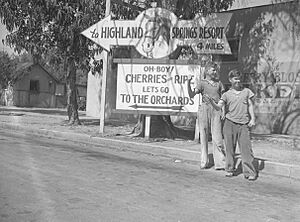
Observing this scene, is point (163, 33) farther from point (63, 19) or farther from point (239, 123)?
point (239, 123)

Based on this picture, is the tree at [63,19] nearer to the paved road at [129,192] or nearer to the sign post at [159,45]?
the sign post at [159,45]

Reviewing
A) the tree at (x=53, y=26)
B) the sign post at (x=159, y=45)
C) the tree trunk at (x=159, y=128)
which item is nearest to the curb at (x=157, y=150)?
the sign post at (x=159, y=45)

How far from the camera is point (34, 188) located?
5.67 m

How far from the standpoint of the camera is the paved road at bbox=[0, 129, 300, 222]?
15.5ft

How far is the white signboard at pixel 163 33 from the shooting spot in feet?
35.5

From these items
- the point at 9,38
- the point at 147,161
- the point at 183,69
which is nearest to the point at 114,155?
the point at 147,161

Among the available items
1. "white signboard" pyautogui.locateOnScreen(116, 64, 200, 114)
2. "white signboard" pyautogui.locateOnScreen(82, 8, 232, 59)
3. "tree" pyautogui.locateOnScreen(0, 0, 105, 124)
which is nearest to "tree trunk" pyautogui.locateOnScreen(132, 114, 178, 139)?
"white signboard" pyautogui.locateOnScreen(116, 64, 200, 114)

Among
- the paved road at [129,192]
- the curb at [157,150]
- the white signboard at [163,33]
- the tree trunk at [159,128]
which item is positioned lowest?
the paved road at [129,192]

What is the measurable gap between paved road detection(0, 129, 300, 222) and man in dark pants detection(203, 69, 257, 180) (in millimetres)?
280

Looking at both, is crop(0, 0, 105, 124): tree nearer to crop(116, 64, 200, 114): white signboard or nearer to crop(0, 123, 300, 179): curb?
crop(0, 123, 300, 179): curb

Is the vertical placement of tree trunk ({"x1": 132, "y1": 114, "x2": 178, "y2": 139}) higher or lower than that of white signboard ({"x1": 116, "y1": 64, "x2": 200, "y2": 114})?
lower

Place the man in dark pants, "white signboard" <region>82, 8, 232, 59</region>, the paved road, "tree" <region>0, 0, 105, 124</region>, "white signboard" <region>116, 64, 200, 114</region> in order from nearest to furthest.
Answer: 1. the paved road
2. the man in dark pants
3. "white signboard" <region>82, 8, 232, 59</region>
4. "white signboard" <region>116, 64, 200, 114</region>
5. "tree" <region>0, 0, 105, 124</region>

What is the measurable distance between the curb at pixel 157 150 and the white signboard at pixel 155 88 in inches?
47.0

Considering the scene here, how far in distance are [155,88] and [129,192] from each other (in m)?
6.03
